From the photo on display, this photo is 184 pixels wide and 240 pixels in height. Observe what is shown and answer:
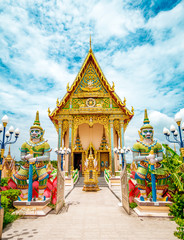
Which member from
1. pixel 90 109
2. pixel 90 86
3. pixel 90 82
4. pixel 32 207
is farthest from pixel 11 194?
pixel 90 82

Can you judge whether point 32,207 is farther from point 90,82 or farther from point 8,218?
point 90,82

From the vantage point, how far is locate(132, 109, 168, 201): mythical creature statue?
16.1ft

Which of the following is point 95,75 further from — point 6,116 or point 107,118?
point 6,116

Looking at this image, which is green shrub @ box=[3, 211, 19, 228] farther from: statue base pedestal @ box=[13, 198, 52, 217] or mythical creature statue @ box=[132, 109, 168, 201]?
mythical creature statue @ box=[132, 109, 168, 201]

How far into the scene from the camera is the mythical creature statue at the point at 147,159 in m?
4.90

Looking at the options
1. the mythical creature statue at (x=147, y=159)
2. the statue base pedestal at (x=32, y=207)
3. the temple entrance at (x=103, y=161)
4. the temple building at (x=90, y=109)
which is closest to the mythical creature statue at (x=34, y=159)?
the statue base pedestal at (x=32, y=207)

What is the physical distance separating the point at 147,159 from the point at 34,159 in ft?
11.4

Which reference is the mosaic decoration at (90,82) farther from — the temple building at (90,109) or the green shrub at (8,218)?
the green shrub at (8,218)

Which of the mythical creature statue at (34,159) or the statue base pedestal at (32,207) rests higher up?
the mythical creature statue at (34,159)

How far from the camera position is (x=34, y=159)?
4918mm

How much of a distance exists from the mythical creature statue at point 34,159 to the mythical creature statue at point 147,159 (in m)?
2.94

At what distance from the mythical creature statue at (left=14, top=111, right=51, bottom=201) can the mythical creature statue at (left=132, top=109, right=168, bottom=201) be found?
9.64 ft

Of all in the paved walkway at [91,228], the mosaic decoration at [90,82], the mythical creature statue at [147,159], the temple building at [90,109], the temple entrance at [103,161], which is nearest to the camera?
the paved walkway at [91,228]

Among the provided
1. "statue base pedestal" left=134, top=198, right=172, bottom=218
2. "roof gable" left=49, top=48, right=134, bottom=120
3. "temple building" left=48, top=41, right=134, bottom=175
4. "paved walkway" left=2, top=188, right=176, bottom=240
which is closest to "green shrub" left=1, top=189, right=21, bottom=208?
"paved walkway" left=2, top=188, right=176, bottom=240
